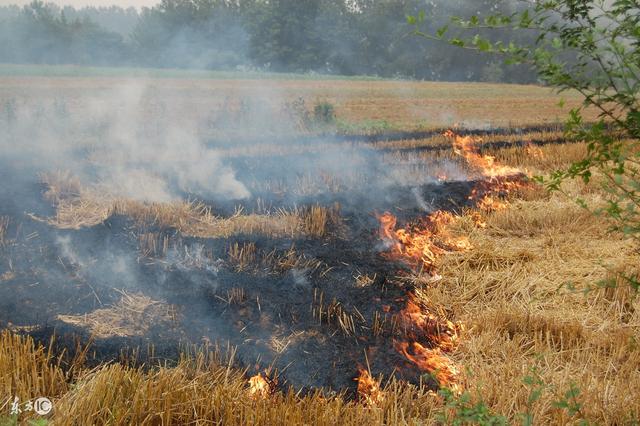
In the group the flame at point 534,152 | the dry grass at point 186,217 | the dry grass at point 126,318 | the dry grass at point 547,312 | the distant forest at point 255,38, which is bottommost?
the dry grass at point 126,318

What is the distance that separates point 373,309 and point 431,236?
89.4 inches

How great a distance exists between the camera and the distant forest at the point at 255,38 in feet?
80.8

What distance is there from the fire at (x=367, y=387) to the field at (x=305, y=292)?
0.02 metres

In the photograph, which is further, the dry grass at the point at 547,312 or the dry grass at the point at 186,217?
the dry grass at the point at 186,217

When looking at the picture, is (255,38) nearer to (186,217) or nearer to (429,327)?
(186,217)

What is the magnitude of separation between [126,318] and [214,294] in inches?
32.5

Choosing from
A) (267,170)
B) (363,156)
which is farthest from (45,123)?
(363,156)

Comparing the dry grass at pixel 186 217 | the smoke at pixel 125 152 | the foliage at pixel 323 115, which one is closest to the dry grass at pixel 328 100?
the smoke at pixel 125 152

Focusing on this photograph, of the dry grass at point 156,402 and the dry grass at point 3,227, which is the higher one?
the dry grass at point 3,227

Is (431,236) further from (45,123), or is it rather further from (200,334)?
(45,123)

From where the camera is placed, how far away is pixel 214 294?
502 centimetres

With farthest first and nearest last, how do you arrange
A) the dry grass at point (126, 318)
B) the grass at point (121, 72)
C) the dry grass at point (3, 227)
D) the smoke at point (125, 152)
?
the grass at point (121, 72)
the smoke at point (125, 152)
the dry grass at point (3, 227)
the dry grass at point (126, 318)

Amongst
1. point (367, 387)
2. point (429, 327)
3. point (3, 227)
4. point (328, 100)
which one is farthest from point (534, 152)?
point (328, 100)

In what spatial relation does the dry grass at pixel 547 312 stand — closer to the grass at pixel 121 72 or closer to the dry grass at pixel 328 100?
the dry grass at pixel 328 100
